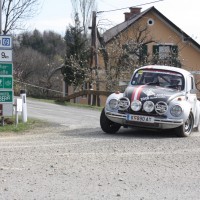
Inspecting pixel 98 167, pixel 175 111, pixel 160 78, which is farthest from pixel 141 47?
pixel 98 167

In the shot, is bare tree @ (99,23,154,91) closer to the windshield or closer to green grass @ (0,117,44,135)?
green grass @ (0,117,44,135)

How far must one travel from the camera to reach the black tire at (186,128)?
40.0ft

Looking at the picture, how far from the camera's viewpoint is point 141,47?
115 ft

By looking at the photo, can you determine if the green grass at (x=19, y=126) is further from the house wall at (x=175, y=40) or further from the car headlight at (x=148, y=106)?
the house wall at (x=175, y=40)

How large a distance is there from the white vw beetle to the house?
53.6ft

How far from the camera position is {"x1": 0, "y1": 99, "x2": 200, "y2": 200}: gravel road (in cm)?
→ 662

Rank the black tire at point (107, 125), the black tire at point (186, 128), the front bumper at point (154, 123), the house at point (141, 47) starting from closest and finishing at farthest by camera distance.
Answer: the front bumper at point (154, 123) → the black tire at point (186, 128) → the black tire at point (107, 125) → the house at point (141, 47)

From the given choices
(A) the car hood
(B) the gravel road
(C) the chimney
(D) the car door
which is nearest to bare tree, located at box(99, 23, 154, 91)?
(C) the chimney

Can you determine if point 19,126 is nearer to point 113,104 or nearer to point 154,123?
point 113,104

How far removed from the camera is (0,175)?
7492mm

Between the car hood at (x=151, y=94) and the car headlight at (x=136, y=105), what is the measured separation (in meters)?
0.09

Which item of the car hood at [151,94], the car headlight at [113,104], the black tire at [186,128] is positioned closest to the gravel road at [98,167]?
the black tire at [186,128]

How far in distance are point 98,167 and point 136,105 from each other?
417cm

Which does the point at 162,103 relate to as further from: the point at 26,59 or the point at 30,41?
the point at 30,41
